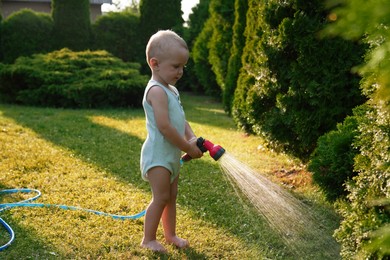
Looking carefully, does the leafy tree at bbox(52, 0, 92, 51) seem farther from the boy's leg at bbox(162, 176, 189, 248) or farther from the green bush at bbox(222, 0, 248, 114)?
the boy's leg at bbox(162, 176, 189, 248)

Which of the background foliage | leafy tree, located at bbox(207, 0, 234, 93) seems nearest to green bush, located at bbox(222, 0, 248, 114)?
the background foliage

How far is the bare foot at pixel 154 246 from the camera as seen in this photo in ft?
11.3

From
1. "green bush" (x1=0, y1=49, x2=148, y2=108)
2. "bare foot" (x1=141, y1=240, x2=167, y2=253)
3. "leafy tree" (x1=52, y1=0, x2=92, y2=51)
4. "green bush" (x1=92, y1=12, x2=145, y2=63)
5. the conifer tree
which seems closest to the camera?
"bare foot" (x1=141, y1=240, x2=167, y2=253)

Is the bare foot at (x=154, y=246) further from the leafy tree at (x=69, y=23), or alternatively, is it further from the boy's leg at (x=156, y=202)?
the leafy tree at (x=69, y=23)

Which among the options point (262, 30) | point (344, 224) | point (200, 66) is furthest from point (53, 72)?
point (344, 224)

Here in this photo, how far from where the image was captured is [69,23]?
1553 centimetres

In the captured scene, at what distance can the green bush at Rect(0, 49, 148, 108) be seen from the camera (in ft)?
38.2

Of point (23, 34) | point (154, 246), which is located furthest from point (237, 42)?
point (23, 34)

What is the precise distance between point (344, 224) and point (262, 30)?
11.8 ft

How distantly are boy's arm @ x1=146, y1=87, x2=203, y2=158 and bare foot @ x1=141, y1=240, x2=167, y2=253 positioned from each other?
77 cm

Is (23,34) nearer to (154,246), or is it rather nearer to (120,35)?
(120,35)

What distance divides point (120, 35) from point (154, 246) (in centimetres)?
1407

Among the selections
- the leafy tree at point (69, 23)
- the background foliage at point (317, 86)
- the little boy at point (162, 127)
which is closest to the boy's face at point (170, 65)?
the little boy at point (162, 127)

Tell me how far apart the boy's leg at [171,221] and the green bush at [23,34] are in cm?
1317
